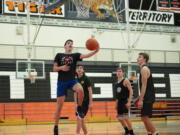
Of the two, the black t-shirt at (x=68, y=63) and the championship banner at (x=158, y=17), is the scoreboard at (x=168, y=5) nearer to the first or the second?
the championship banner at (x=158, y=17)

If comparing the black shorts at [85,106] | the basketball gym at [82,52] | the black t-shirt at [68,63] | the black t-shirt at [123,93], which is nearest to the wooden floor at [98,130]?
the black t-shirt at [123,93]

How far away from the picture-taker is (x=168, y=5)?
2136 centimetres

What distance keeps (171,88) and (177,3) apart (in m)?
5.97

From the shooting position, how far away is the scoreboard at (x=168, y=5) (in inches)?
814

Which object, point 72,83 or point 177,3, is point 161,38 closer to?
point 177,3

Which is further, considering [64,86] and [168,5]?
[168,5]

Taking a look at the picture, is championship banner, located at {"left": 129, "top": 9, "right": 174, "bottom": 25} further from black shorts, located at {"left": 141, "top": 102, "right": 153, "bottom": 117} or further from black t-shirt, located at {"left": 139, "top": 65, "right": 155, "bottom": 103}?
black shorts, located at {"left": 141, "top": 102, "right": 153, "bottom": 117}

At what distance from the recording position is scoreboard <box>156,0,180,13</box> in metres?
20.7

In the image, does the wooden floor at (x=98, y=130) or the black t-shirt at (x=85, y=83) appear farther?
the wooden floor at (x=98, y=130)

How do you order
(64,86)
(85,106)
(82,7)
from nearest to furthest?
(64,86) < (85,106) < (82,7)

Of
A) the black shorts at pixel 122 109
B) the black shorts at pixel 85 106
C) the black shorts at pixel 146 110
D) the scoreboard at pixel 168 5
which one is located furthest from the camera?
the scoreboard at pixel 168 5

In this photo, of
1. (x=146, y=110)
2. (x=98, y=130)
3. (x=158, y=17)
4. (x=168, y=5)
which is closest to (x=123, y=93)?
(x=146, y=110)

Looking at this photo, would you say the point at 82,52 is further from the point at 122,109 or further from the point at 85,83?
the point at 85,83

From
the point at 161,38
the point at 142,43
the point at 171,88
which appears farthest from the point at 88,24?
the point at 171,88
